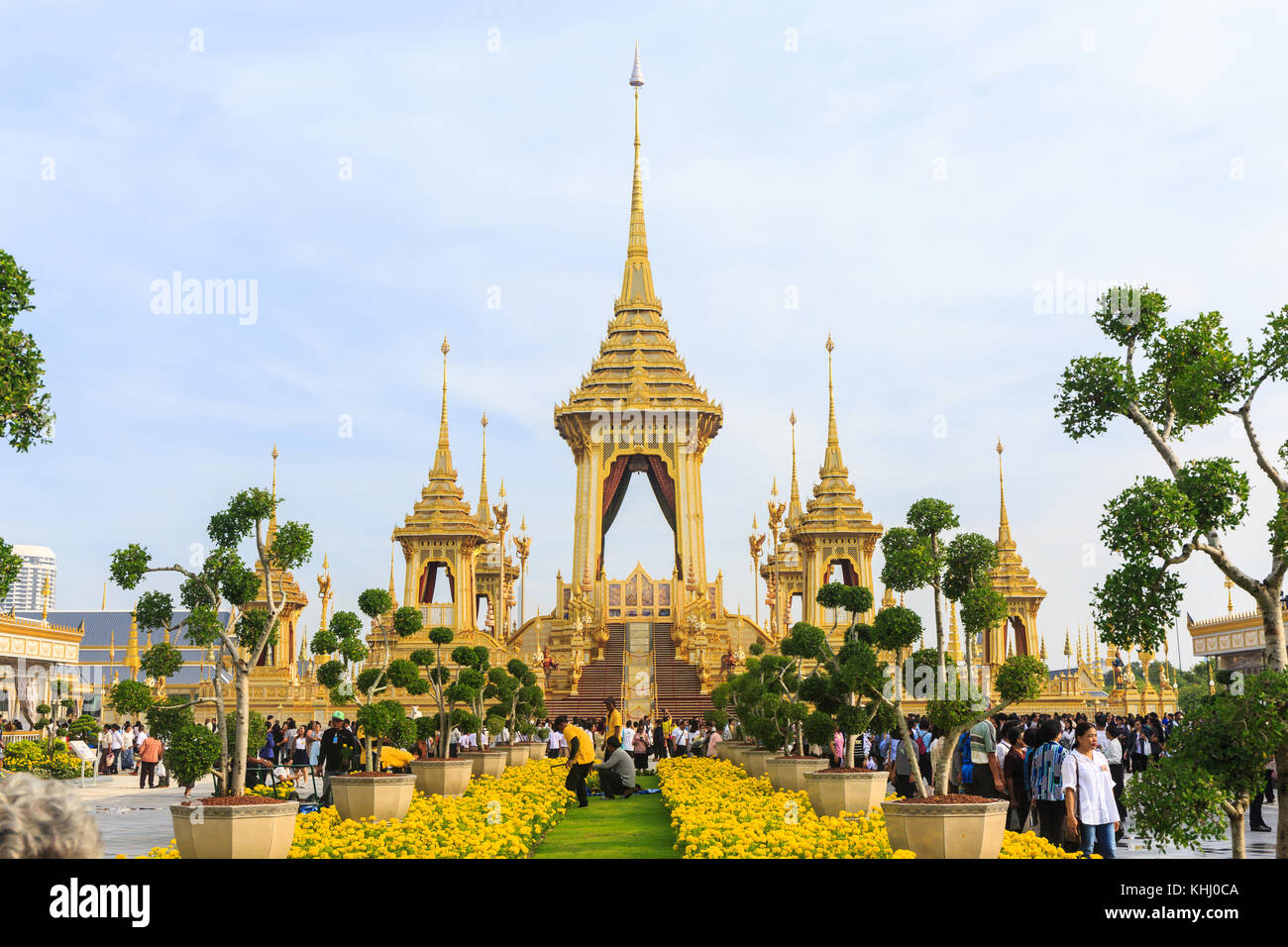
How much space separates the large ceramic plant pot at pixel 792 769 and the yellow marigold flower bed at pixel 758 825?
247 millimetres

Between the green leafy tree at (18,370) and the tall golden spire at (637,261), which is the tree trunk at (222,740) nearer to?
the green leafy tree at (18,370)

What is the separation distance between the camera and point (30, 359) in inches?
614

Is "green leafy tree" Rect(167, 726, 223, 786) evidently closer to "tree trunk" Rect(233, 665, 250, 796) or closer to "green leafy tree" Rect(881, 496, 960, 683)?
"tree trunk" Rect(233, 665, 250, 796)

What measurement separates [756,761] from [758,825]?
11.2 metres

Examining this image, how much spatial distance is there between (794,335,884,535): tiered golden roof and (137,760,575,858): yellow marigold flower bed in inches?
1347

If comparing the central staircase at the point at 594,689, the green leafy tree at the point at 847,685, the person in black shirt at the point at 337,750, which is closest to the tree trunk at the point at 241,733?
the person in black shirt at the point at 337,750

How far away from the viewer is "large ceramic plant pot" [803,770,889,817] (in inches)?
707

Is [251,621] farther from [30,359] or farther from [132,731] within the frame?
[132,731]

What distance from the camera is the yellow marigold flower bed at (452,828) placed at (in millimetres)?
13188

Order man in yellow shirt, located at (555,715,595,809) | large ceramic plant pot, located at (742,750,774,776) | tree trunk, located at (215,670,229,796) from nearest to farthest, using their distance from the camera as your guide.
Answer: tree trunk, located at (215,670,229,796) < man in yellow shirt, located at (555,715,595,809) < large ceramic plant pot, located at (742,750,774,776)

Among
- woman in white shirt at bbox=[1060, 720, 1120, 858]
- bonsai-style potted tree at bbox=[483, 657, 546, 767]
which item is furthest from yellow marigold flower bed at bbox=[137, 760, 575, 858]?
bonsai-style potted tree at bbox=[483, 657, 546, 767]

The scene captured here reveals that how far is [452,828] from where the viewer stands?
15.9 meters
